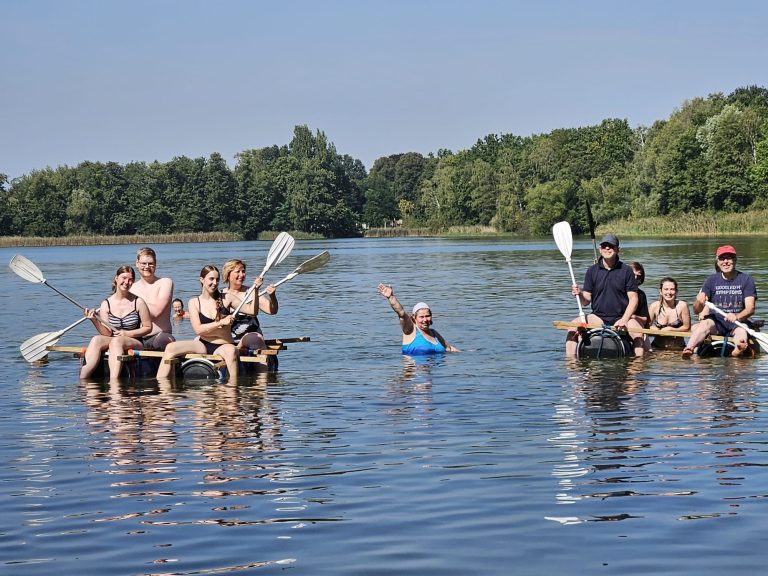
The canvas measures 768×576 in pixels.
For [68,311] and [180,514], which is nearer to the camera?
[180,514]

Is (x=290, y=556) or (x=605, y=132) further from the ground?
(x=605, y=132)

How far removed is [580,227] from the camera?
106375 millimetres

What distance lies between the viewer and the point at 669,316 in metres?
16.5

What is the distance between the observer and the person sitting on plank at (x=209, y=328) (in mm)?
13711

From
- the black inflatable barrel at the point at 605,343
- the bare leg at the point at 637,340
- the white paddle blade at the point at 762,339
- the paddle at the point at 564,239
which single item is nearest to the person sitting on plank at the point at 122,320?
the black inflatable barrel at the point at 605,343

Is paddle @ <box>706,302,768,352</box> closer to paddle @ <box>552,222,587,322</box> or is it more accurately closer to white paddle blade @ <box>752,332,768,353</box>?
white paddle blade @ <box>752,332,768,353</box>

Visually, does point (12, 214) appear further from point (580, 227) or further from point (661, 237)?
point (661, 237)

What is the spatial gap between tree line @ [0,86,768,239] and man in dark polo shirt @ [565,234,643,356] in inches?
2986

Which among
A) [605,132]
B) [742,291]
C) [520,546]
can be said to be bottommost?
[520,546]

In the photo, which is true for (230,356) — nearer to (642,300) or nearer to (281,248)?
(281,248)

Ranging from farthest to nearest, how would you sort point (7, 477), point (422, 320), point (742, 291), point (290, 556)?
1. point (422, 320)
2. point (742, 291)
3. point (7, 477)
4. point (290, 556)

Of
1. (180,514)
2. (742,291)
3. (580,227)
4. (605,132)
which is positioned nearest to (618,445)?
(180,514)

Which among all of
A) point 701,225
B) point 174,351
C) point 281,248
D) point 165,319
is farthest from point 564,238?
point 701,225

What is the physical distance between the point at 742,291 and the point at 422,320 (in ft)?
13.5
